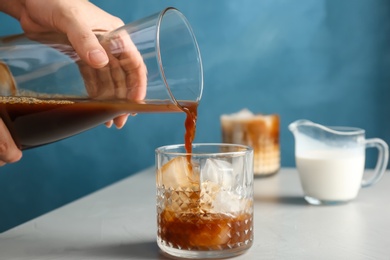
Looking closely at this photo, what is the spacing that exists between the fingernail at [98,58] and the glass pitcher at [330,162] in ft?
1.88

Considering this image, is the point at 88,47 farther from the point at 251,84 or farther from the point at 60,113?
the point at 251,84

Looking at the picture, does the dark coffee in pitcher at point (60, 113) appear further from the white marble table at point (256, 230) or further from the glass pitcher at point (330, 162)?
the glass pitcher at point (330, 162)

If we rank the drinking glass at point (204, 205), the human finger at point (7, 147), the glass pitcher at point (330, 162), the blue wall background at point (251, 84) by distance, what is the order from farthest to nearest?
the blue wall background at point (251, 84), the glass pitcher at point (330, 162), the human finger at point (7, 147), the drinking glass at point (204, 205)

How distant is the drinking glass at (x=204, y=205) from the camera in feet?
3.04

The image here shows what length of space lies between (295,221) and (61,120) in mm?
468

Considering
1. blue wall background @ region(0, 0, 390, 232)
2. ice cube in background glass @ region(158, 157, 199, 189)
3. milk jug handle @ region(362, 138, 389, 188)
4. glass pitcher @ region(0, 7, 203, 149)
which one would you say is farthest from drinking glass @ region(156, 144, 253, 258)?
blue wall background @ region(0, 0, 390, 232)

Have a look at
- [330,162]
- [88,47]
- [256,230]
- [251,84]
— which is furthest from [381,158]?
[251,84]

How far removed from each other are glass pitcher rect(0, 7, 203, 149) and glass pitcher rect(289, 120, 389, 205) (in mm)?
443

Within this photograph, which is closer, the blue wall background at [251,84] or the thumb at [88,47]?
the thumb at [88,47]

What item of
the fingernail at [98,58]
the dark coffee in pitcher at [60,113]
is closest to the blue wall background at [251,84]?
the dark coffee in pitcher at [60,113]

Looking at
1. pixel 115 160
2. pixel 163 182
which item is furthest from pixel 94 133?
pixel 163 182

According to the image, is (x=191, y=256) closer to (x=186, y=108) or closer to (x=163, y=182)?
(x=163, y=182)

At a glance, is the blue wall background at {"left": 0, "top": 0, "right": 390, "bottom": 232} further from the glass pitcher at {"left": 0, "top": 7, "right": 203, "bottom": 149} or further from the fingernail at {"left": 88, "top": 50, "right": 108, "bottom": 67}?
the fingernail at {"left": 88, "top": 50, "right": 108, "bottom": 67}

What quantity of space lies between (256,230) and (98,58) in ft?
1.35
